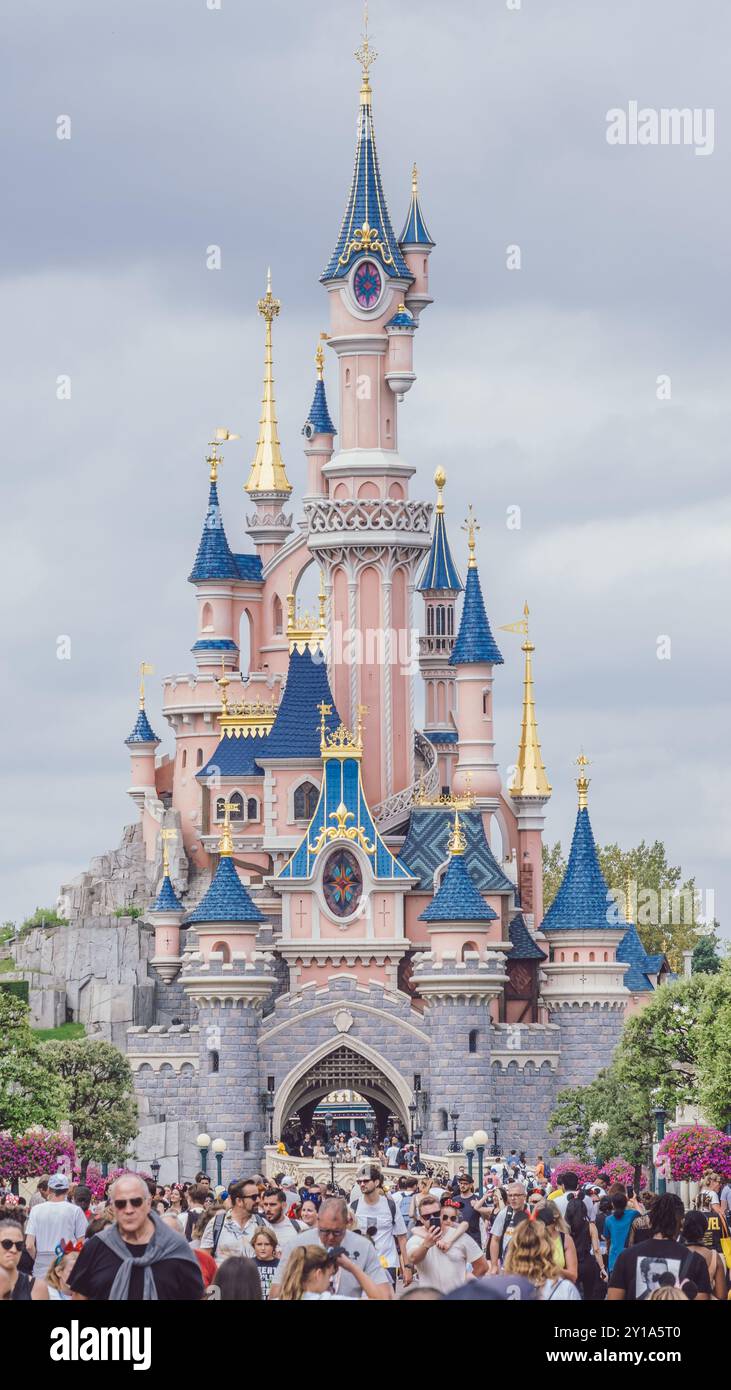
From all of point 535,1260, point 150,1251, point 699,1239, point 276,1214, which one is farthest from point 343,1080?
point 150,1251

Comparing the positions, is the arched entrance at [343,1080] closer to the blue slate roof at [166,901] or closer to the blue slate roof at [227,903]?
the blue slate roof at [227,903]

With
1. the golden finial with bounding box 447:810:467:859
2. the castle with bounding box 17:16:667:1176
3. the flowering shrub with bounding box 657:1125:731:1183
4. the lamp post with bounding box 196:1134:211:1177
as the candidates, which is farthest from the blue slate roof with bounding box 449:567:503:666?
the flowering shrub with bounding box 657:1125:731:1183

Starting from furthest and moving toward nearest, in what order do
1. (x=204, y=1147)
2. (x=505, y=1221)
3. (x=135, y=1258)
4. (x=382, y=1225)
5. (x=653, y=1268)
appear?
(x=204, y=1147) → (x=505, y=1221) → (x=382, y=1225) → (x=653, y=1268) → (x=135, y=1258)

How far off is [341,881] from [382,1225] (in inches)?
2144

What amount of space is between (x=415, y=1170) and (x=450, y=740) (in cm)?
2537

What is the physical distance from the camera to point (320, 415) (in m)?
94.6

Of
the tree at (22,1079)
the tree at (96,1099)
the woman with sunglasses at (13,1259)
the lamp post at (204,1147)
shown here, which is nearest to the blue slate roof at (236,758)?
the lamp post at (204,1147)

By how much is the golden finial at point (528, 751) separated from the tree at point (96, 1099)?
1958 cm

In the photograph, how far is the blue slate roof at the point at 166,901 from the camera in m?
83.2

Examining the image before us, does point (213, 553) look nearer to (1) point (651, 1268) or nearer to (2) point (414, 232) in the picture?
(2) point (414, 232)

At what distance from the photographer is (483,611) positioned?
85.6 m

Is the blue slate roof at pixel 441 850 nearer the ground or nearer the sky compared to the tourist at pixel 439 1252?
nearer the sky

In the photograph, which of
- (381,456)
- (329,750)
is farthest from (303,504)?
(329,750)

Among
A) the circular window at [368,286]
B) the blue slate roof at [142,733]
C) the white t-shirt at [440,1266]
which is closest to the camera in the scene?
the white t-shirt at [440,1266]
